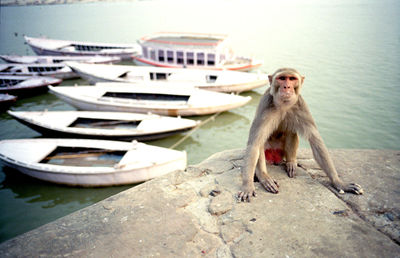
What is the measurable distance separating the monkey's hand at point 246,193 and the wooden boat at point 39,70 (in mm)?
18451

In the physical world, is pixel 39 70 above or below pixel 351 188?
below

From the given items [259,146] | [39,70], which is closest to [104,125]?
[259,146]

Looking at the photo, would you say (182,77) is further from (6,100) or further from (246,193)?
(246,193)

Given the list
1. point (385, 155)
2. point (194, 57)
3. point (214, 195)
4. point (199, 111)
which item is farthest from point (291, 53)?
point (214, 195)

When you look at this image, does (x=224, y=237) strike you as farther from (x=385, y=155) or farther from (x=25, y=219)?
(x=25, y=219)

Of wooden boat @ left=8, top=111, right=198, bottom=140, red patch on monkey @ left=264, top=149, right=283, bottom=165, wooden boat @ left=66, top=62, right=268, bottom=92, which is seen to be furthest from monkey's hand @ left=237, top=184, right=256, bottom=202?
wooden boat @ left=66, top=62, right=268, bottom=92

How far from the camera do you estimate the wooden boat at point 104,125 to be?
903cm

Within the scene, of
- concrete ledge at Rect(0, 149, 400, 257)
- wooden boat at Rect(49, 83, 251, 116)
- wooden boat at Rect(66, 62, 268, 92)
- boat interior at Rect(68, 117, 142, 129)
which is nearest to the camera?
concrete ledge at Rect(0, 149, 400, 257)

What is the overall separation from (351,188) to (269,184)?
3.16 feet

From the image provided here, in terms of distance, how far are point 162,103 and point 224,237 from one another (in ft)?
30.3

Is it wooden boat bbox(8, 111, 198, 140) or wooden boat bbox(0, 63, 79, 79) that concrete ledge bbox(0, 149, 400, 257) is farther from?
wooden boat bbox(0, 63, 79, 79)

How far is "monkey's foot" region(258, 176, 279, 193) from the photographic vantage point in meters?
2.96

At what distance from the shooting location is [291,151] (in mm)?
3383

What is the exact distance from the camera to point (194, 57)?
16.5 meters
